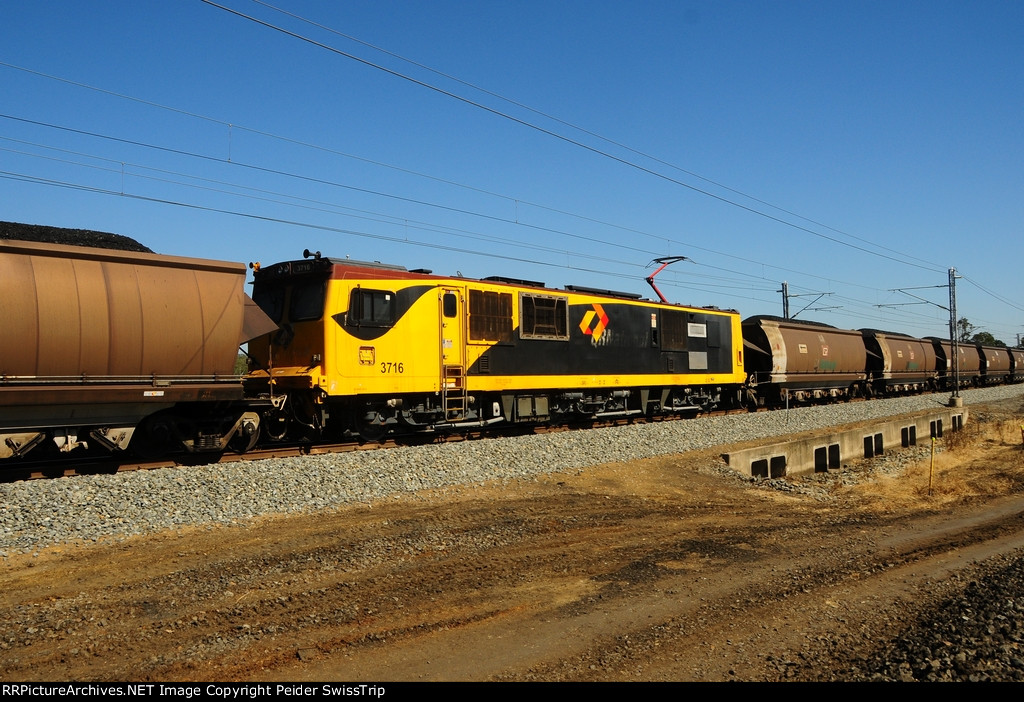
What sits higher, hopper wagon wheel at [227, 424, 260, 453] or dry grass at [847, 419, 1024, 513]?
hopper wagon wheel at [227, 424, 260, 453]

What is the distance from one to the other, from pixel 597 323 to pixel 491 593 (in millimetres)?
13219

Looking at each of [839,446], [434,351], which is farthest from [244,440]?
[839,446]

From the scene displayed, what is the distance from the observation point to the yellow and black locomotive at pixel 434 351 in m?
13.7

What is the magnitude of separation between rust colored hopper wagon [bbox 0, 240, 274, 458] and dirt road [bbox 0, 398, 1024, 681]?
2.97 metres

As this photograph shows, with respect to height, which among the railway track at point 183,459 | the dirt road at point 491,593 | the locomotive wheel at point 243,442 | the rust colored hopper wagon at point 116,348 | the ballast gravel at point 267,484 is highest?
the rust colored hopper wagon at point 116,348

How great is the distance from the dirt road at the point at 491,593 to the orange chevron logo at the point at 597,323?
7.81 m

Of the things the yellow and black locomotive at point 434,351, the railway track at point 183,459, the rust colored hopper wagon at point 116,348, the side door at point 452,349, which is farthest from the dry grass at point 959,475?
the rust colored hopper wagon at point 116,348

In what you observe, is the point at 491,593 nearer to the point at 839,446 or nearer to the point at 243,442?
the point at 243,442

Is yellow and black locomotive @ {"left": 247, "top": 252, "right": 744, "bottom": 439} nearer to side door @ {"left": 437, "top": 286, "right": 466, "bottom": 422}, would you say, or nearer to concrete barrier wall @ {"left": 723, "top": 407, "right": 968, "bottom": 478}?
side door @ {"left": 437, "top": 286, "right": 466, "bottom": 422}

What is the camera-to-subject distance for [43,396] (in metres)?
9.77

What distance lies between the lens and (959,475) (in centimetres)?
2045

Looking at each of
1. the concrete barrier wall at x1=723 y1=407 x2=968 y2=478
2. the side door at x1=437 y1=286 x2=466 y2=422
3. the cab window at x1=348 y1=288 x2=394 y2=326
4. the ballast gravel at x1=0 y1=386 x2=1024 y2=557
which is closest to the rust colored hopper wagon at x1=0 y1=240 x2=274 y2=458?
the ballast gravel at x1=0 y1=386 x2=1024 y2=557

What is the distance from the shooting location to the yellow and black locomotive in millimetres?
13664

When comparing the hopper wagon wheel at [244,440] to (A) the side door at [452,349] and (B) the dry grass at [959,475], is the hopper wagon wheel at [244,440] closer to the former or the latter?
(A) the side door at [452,349]
